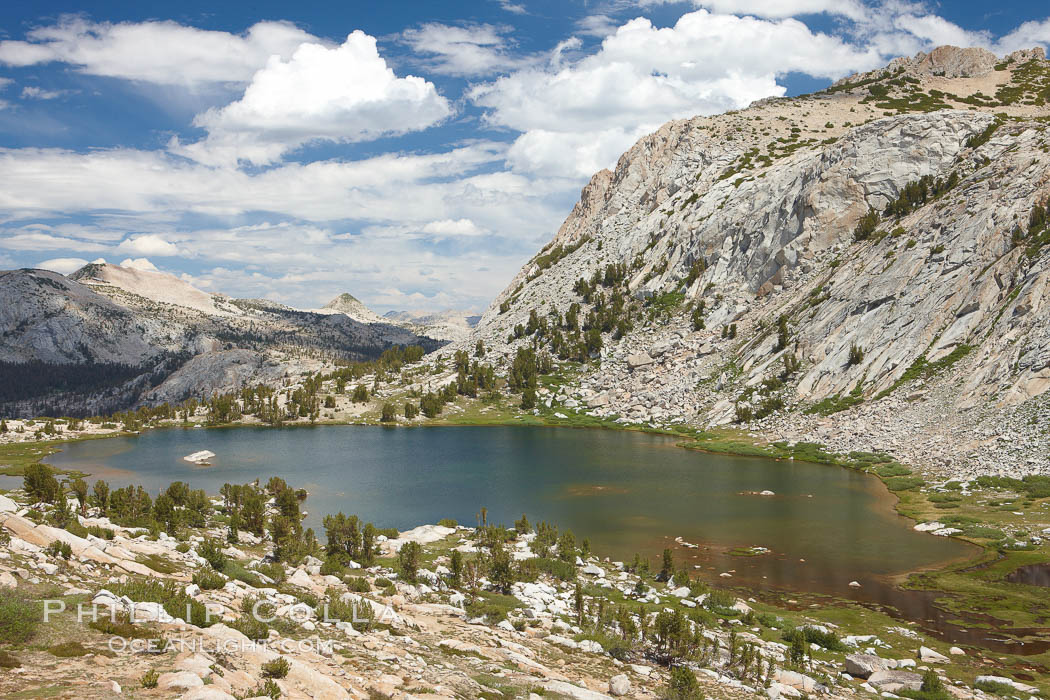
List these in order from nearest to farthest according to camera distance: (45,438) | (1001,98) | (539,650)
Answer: (539,650)
(45,438)
(1001,98)

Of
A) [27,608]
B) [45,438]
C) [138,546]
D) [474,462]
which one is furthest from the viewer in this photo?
[45,438]

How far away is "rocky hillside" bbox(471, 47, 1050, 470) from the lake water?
12.9 meters

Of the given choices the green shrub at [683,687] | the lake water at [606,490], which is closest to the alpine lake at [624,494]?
the lake water at [606,490]

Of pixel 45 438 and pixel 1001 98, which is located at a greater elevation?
pixel 1001 98

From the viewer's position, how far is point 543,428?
10744 cm

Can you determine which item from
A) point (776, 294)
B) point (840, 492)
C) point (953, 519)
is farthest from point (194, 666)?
point (776, 294)

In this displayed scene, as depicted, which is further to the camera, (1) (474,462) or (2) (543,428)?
(2) (543,428)

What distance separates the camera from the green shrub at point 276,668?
43.2ft

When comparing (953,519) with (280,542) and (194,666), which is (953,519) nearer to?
(280,542)

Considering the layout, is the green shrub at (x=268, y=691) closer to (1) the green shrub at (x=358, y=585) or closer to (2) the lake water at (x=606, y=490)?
(1) the green shrub at (x=358, y=585)

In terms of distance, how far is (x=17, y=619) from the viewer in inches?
502

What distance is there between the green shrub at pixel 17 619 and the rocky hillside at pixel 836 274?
65194 millimetres

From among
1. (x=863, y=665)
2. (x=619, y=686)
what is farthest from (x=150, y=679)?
(x=863, y=665)

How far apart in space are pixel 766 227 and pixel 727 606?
101660mm
